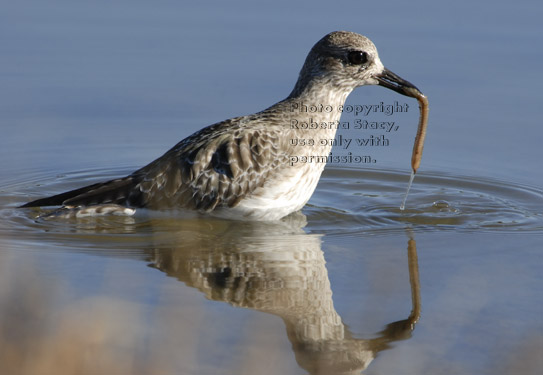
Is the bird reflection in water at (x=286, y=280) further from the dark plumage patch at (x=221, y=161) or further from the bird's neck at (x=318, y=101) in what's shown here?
the bird's neck at (x=318, y=101)

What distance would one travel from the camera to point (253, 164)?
923cm

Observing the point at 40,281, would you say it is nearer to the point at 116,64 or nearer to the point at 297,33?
the point at 116,64

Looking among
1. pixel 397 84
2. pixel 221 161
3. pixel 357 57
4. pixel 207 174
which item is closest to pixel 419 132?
pixel 397 84

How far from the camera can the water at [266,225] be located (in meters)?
6.46

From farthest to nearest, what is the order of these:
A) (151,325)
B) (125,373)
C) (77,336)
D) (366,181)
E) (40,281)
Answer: (366,181)
(40,281)
(151,325)
(77,336)
(125,373)

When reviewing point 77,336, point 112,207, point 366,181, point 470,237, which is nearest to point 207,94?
point 366,181

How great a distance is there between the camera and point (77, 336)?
6.11 meters

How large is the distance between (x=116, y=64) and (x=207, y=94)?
1.51m

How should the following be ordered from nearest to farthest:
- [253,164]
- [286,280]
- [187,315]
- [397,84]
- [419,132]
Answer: [187,315], [286,280], [253,164], [419,132], [397,84]

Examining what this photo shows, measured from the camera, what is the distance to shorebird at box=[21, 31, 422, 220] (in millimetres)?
9227

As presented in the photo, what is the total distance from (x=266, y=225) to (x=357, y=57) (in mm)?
1866

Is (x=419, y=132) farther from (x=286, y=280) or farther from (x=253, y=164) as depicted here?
(x=286, y=280)

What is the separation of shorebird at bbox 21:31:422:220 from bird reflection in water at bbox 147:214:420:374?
26 cm

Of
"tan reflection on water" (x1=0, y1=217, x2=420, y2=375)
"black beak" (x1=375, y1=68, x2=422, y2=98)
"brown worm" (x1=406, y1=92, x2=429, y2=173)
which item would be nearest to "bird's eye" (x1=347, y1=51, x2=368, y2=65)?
"black beak" (x1=375, y1=68, x2=422, y2=98)
